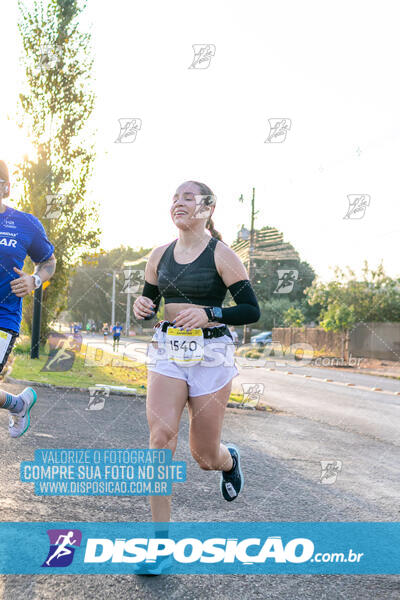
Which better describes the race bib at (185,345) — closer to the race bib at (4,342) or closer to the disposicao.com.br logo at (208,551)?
the disposicao.com.br logo at (208,551)

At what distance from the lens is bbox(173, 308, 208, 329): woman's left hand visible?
2984mm

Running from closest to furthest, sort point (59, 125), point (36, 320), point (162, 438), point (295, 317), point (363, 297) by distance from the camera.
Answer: point (162, 438) < point (36, 320) < point (59, 125) < point (363, 297) < point (295, 317)

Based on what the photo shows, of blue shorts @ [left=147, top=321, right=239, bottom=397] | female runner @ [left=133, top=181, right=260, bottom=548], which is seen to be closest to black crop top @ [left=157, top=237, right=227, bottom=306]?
female runner @ [left=133, top=181, right=260, bottom=548]

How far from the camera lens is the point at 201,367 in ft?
10.6

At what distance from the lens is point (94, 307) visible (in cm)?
6906

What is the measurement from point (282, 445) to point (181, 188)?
16.5ft

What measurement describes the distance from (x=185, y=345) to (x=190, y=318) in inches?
9.8

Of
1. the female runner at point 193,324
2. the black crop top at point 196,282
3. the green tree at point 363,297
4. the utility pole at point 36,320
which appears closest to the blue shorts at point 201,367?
the female runner at point 193,324

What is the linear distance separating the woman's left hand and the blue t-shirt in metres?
1.44

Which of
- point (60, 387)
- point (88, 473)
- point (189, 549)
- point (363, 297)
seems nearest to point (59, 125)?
point (60, 387)

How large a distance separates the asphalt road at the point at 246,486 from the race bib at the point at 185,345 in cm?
110

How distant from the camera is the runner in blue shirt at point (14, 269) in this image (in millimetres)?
3826

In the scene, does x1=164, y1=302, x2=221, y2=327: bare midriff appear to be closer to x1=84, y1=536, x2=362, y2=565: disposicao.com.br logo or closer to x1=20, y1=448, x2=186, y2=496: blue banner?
x1=20, y1=448, x2=186, y2=496: blue banner

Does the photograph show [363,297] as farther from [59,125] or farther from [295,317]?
[59,125]
